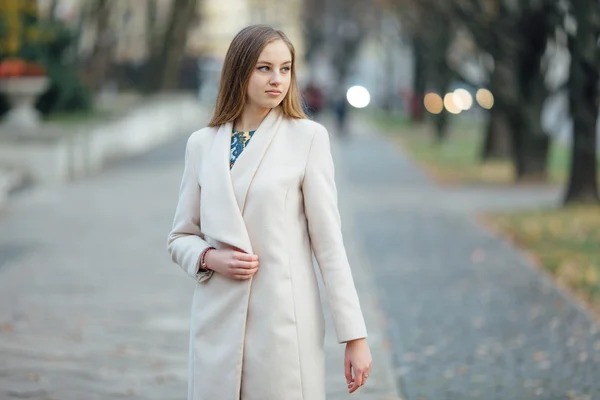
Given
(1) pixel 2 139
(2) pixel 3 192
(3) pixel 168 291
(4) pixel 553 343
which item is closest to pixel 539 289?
(4) pixel 553 343

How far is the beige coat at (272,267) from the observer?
3.87 metres

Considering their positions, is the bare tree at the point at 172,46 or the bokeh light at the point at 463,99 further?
the bokeh light at the point at 463,99

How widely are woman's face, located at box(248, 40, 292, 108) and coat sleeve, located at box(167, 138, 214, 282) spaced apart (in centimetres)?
29

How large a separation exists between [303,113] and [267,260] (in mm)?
472

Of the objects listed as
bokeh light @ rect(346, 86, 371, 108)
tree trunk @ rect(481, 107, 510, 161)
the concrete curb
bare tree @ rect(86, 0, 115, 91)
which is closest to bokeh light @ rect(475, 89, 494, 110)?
tree trunk @ rect(481, 107, 510, 161)

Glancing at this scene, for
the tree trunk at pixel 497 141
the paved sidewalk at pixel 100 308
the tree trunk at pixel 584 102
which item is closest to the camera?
the paved sidewalk at pixel 100 308

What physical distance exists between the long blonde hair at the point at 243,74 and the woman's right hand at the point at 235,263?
0.42 meters

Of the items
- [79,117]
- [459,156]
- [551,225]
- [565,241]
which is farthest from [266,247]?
[459,156]

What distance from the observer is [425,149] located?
3241 centimetres

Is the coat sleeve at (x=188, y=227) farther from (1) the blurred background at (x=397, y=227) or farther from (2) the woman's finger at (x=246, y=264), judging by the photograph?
(1) the blurred background at (x=397, y=227)

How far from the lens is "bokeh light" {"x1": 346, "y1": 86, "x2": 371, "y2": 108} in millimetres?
76188

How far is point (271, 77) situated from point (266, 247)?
1.65 ft

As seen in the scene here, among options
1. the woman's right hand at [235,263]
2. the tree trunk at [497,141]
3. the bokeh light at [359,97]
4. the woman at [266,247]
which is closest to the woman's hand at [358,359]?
the woman at [266,247]

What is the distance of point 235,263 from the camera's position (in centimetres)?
383
